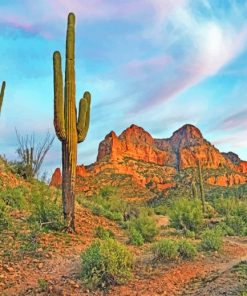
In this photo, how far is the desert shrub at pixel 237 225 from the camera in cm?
1665

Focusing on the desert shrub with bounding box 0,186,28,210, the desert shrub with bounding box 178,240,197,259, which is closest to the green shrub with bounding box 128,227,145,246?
the desert shrub with bounding box 178,240,197,259

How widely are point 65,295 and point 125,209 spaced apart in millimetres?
15268

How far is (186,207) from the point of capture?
17.1 meters

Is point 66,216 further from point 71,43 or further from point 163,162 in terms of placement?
point 163,162

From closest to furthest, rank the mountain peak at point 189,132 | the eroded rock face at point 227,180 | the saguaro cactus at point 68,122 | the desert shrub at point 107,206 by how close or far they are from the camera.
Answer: the saguaro cactus at point 68,122
the desert shrub at point 107,206
the eroded rock face at point 227,180
the mountain peak at point 189,132

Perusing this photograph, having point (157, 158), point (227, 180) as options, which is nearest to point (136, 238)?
point (227, 180)

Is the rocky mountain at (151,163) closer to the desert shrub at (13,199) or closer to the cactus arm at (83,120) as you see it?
the desert shrub at (13,199)

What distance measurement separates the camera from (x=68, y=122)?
12.5 meters

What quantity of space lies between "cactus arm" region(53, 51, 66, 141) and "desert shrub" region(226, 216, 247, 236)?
8730 millimetres

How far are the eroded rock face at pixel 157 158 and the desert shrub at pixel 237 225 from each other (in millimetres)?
37235

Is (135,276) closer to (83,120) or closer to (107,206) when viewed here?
(83,120)

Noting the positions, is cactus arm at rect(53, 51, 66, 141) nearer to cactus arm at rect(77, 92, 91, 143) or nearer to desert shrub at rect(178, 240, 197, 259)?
cactus arm at rect(77, 92, 91, 143)

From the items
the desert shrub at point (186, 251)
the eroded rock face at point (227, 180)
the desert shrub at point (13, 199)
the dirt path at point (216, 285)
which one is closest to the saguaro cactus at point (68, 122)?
the desert shrub at point (13, 199)

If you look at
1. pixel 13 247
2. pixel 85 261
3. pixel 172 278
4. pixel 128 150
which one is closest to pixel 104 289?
pixel 85 261
